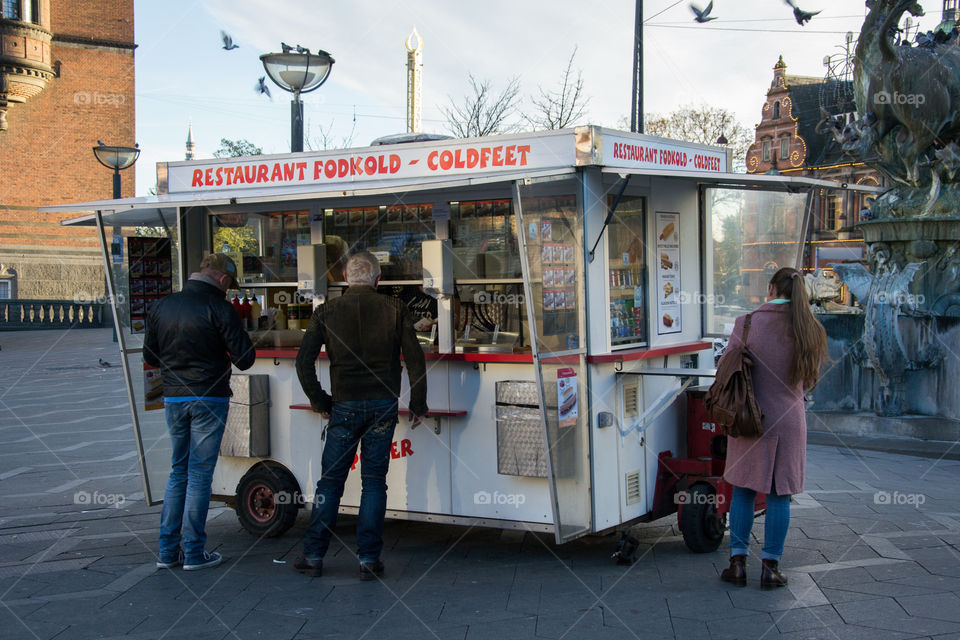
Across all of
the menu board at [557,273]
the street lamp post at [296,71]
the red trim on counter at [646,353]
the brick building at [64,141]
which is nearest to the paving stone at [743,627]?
the red trim on counter at [646,353]

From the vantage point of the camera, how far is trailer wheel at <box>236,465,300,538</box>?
21.3ft

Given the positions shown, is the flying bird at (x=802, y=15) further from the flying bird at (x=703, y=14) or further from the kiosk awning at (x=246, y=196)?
the kiosk awning at (x=246, y=196)

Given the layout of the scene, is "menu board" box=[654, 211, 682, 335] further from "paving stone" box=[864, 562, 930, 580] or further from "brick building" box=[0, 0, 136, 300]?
"brick building" box=[0, 0, 136, 300]

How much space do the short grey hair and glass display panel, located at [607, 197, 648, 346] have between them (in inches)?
57.0

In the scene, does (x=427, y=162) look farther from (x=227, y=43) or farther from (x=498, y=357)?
(x=227, y=43)

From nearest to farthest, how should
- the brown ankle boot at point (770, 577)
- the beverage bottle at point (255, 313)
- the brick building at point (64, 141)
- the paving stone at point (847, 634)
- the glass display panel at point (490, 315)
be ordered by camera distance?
the paving stone at point (847, 634) < the brown ankle boot at point (770, 577) < the glass display panel at point (490, 315) < the beverage bottle at point (255, 313) < the brick building at point (64, 141)

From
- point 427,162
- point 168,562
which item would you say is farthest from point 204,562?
point 427,162

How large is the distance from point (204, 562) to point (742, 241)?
4.28 metres

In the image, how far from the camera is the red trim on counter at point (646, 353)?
564cm

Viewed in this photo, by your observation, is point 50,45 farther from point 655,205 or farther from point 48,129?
point 655,205

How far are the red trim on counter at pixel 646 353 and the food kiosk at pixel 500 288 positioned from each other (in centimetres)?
2

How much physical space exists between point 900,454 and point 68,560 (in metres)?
7.79

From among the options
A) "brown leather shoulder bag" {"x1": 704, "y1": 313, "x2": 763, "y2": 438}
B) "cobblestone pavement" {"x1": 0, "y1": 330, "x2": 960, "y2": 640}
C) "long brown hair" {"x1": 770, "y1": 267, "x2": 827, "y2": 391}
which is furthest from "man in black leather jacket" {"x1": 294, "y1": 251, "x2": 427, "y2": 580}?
"long brown hair" {"x1": 770, "y1": 267, "x2": 827, "y2": 391}

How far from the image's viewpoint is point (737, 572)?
17.2 ft
